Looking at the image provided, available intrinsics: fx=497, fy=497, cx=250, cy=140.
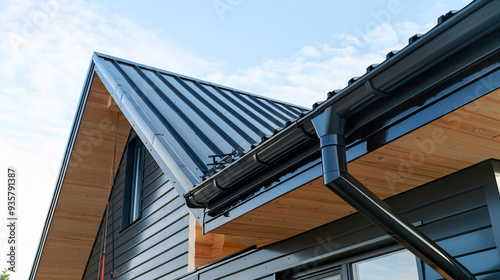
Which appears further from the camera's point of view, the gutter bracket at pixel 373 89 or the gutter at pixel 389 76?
the gutter bracket at pixel 373 89

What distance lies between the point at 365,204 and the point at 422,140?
1.23 feet

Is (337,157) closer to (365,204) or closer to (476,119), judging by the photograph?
(365,204)

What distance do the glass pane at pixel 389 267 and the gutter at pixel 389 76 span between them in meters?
0.93

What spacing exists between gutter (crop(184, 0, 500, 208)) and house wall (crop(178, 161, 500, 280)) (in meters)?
0.73

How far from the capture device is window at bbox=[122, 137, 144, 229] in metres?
6.92

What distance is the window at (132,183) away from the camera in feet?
22.7

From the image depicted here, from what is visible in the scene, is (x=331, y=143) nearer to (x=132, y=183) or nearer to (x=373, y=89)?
(x=373, y=89)

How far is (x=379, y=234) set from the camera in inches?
116

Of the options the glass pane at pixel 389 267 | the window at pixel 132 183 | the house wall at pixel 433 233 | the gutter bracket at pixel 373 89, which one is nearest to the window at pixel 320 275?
the house wall at pixel 433 233

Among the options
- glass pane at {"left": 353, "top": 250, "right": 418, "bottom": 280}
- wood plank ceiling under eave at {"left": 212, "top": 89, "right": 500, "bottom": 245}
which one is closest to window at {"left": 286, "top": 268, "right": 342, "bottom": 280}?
glass pane at {"left": 353, "top": 250, "right": 418, "bottom": 280}

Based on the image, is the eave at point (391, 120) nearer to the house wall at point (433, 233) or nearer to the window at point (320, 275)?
the house wall at point (433, 233)

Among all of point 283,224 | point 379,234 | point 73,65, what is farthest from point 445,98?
point 73,65

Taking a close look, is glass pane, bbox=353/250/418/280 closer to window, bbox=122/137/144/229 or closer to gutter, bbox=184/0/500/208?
gutter, bbox=184/0/500/208

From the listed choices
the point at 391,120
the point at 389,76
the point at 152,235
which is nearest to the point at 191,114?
the point at 152,235
